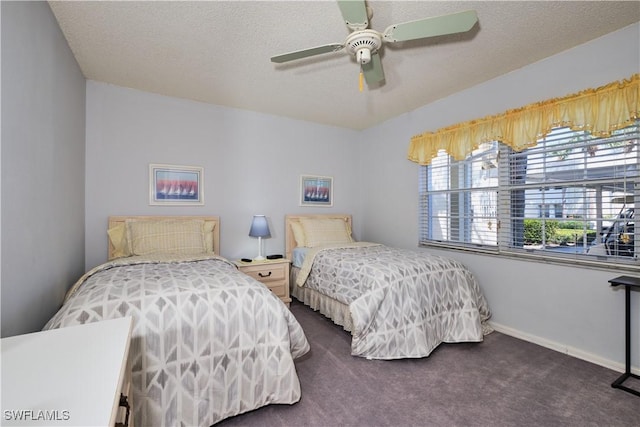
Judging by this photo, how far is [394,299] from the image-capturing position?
2.28m

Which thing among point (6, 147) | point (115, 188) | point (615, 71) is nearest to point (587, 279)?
point (615, 71)

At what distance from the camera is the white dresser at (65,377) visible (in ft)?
1.85

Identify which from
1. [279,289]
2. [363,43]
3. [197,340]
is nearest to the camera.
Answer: [197,340]

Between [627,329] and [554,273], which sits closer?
[627,329]

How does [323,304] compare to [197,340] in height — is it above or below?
below

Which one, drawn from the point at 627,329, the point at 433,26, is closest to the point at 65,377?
the point at 433,26

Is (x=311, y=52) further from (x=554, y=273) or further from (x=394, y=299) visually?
(x=554, y=273)

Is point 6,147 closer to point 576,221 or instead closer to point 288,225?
point 288,225

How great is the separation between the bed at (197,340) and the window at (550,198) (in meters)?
2.22

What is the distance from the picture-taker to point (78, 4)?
182 centimetres

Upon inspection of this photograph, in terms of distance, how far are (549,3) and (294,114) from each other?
2.67 meters

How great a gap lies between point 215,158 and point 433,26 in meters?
2.66

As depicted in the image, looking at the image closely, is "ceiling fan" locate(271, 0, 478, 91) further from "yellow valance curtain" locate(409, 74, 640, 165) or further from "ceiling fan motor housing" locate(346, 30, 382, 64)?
"yellow valance curtain" locate(409, 74, 640, 165)

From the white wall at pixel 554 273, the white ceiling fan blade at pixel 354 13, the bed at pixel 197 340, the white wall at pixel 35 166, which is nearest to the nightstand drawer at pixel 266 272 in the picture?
the bed at pixel 197 340
